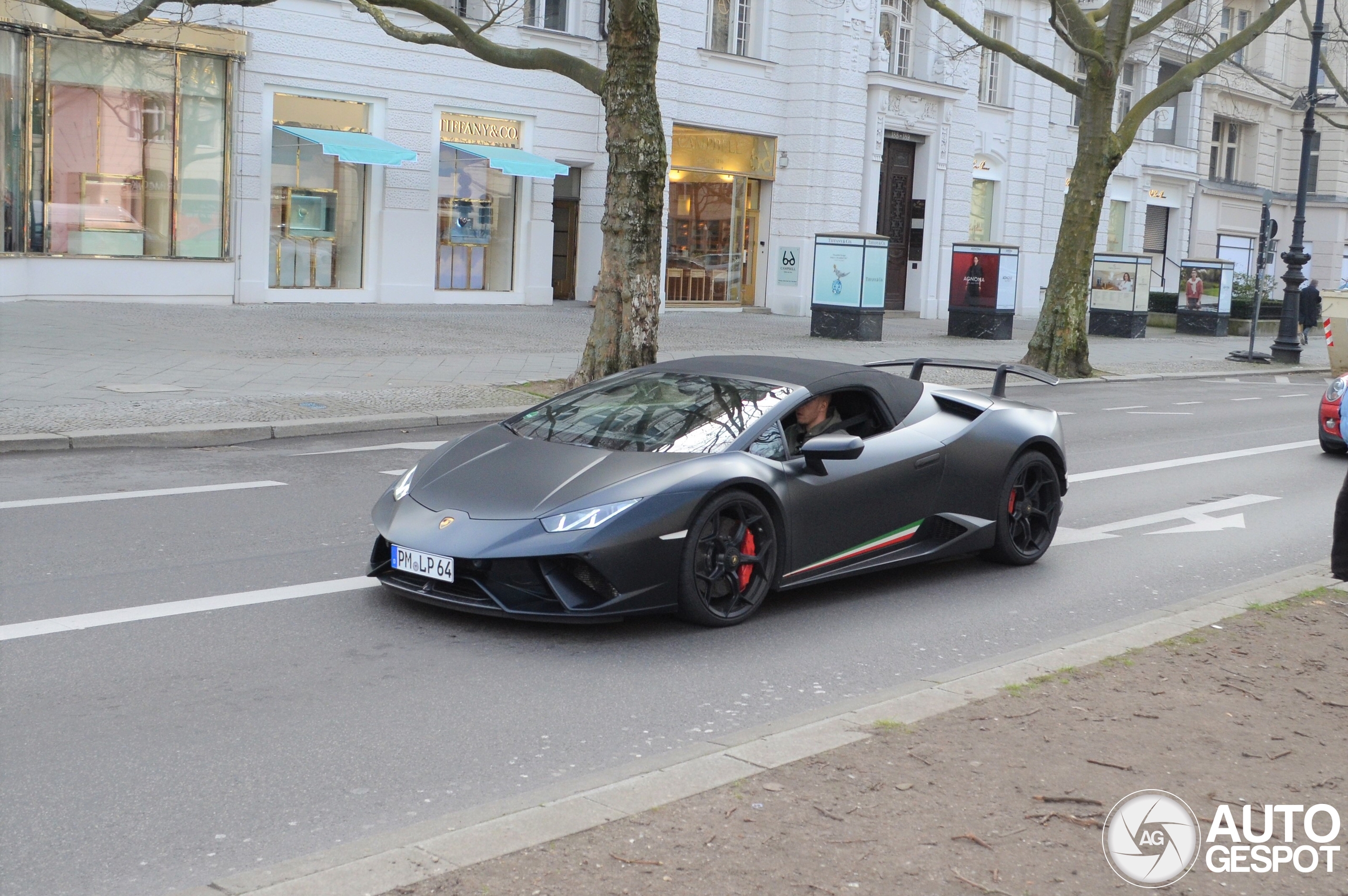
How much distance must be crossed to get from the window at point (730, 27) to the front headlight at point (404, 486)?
2591 cm

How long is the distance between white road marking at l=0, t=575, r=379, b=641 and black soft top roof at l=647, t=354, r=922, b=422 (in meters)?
2.03

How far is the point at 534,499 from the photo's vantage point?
21.0 ft

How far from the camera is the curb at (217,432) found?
440 inches

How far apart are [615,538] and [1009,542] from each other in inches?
116

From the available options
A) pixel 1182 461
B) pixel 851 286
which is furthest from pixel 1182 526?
pixel 851 286

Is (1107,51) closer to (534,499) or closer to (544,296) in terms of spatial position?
(544,296)

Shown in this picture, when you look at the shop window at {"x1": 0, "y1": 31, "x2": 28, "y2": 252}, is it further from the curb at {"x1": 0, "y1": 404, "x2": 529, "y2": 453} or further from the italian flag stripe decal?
the italian flag stripe decal

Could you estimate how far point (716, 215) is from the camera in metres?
32.8

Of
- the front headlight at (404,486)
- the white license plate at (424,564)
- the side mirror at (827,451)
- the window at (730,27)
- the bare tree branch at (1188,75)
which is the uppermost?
the window at (730,27)

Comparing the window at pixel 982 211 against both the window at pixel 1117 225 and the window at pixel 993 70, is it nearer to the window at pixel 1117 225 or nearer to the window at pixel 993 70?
the window at pixel 993 70

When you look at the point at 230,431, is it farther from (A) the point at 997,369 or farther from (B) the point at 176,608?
(A) the point at 997,369

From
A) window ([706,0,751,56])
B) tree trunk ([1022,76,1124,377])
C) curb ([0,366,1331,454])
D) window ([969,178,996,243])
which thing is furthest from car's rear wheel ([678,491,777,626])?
window ([969,178,996,243])

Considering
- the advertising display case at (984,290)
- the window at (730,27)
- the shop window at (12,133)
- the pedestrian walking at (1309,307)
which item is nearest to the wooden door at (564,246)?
the window at (730,27)

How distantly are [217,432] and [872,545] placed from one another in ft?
21.6
